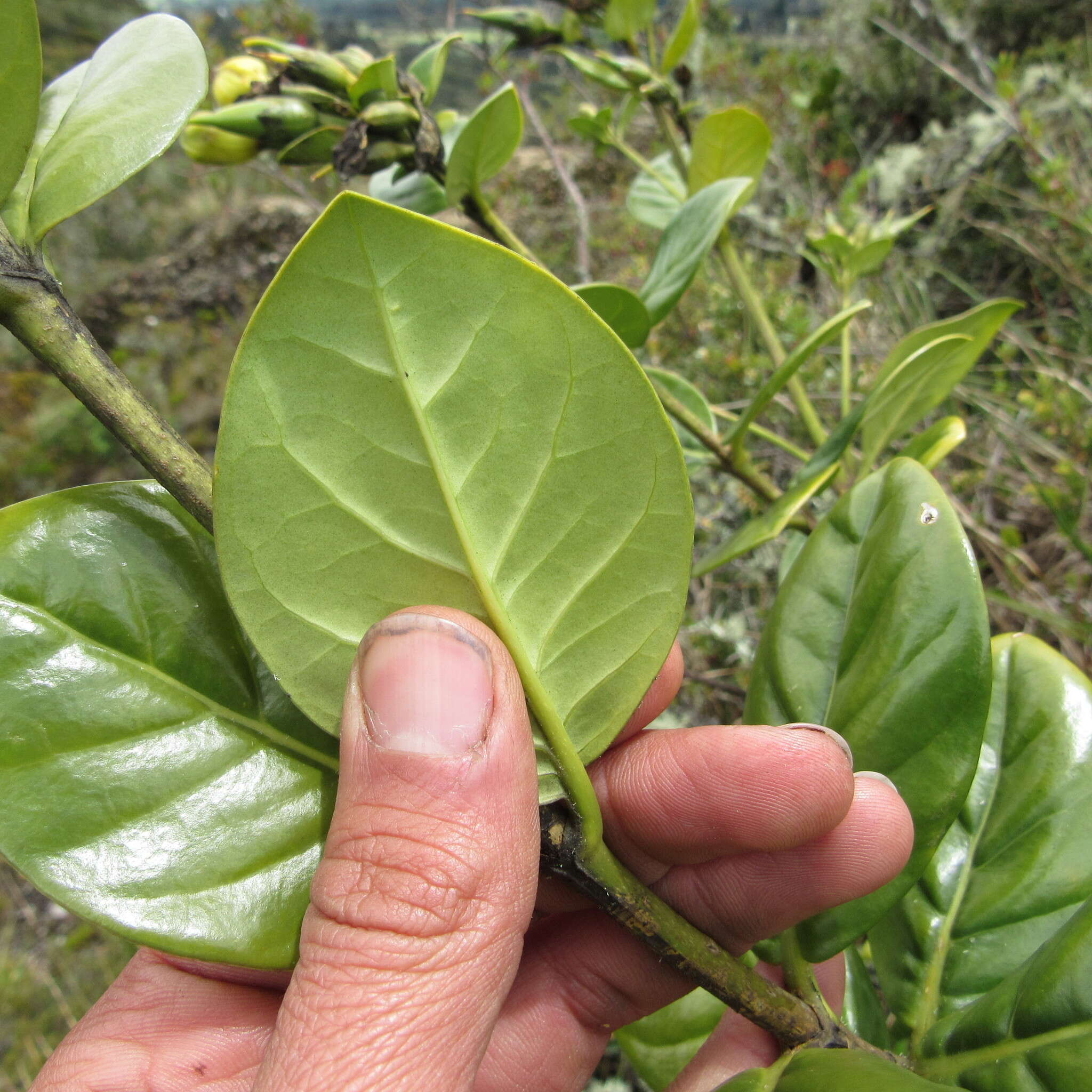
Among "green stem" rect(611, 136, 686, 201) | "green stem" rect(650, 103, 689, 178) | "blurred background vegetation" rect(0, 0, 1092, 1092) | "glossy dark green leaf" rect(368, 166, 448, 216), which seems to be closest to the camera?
"glossy dark green leaf" rect(368, 166, 448, 216)

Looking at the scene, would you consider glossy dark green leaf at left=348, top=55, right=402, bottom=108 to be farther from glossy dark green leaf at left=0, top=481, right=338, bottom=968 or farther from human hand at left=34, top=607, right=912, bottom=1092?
human hand at left=34, top=607, right=912, bottom=1092

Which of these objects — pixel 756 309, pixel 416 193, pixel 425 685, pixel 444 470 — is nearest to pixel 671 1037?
pixel 425 685

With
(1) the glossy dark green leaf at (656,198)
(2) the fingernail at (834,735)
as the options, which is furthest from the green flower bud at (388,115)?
(2) the fingernail at (834,735)

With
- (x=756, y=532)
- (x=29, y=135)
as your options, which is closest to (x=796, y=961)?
(x=756, y=532)

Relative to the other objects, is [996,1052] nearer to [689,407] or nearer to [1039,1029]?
[1039,1029]

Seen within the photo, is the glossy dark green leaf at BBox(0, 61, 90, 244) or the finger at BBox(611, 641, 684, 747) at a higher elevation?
the glossy dark green leaf at BBox(0, 61, 90, 244)

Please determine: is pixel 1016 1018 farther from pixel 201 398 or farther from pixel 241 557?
pixel 201 398

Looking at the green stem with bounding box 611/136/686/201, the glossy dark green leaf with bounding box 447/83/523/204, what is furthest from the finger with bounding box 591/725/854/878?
the green stem with bounding box 611/136/686/201

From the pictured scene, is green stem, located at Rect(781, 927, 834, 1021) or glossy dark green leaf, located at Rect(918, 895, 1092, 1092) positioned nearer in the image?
glossy dark green leaf, located at Rect(918, 895, 1092, 1092)
